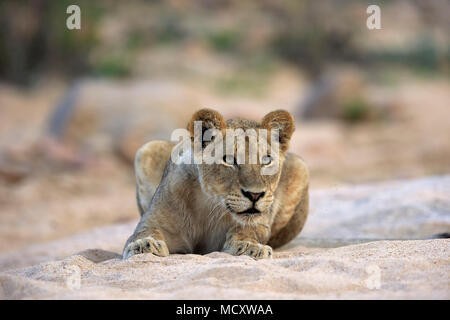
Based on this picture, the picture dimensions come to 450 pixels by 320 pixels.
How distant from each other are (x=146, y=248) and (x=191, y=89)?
1625 centimetres

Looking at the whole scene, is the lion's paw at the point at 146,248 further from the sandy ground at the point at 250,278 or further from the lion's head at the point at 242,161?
the lion's head at the point at 242,161

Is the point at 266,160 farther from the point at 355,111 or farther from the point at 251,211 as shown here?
the point at 355,111

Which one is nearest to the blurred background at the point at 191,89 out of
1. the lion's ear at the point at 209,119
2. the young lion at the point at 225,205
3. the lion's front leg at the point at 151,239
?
the lion's front leg at the point at 151,239

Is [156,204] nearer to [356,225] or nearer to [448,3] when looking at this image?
[356,225]

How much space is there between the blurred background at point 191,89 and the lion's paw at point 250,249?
400 cm

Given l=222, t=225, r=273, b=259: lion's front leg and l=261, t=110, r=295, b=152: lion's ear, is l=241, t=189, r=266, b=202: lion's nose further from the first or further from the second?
l=261, t=110, r=295, b=152: lion's ear

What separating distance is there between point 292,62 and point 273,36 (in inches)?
101

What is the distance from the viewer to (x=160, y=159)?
588 centimetres

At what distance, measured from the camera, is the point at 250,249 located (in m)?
4.57

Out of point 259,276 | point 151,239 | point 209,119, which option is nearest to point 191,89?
point 209,119

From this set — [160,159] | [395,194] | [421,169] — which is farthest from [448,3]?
[160,159]

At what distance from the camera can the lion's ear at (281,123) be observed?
15.5 ft

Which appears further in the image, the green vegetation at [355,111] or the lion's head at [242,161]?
the green vegetation at [355,111]

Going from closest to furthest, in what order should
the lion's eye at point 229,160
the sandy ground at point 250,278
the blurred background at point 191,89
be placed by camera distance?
the sandy ground at point 250,278 < the lion's eye at point 229,160 < the blurred background at point 191,89
